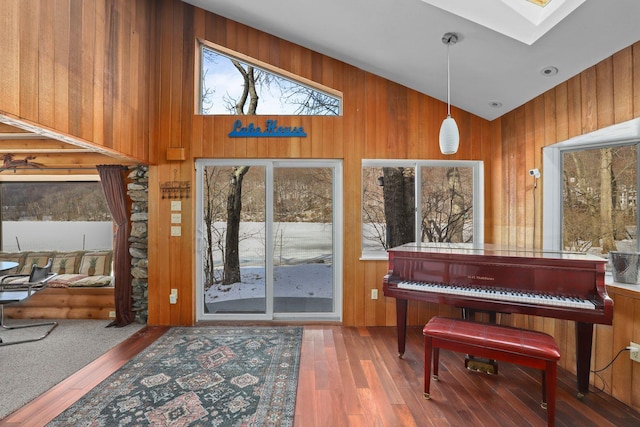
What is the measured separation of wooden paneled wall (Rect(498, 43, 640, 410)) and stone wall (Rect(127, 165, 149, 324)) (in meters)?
4.30

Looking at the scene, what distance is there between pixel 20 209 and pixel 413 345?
6.07 m

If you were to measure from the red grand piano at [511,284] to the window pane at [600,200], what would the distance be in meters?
0.59

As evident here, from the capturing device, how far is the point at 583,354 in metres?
2.22

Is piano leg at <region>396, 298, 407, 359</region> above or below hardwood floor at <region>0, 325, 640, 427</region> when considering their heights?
above

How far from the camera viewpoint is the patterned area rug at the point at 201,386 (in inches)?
79.1

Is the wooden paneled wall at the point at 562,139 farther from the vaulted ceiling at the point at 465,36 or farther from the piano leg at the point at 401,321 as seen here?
the piano leg at the point at 401,321

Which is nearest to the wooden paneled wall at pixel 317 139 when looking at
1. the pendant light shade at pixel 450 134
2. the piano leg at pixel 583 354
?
the pendant light shade at pixel 450 134

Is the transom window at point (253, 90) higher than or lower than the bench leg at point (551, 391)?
higher

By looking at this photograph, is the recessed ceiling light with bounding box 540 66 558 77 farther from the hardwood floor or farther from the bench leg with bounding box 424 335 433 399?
the hardwood floor

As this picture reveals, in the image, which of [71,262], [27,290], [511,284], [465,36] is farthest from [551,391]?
[71,262]

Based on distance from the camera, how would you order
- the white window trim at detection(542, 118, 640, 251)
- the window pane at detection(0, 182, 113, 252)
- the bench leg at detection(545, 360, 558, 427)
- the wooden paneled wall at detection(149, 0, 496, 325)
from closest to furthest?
the bench leg at detection(545, 360, 558, 427), the white window trim at detection(542, 118, 640, 251), the wooden paneled wall at detection(149, 0, 496, 325), the window pane at detection(0, 182, 113, 252)

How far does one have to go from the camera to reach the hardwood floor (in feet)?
6.56

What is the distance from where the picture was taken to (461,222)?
3.83 meters

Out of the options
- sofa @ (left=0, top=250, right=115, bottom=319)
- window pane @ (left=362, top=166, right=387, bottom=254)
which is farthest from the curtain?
window pane @ (left=362, top=166, right=387, bottom=254)
